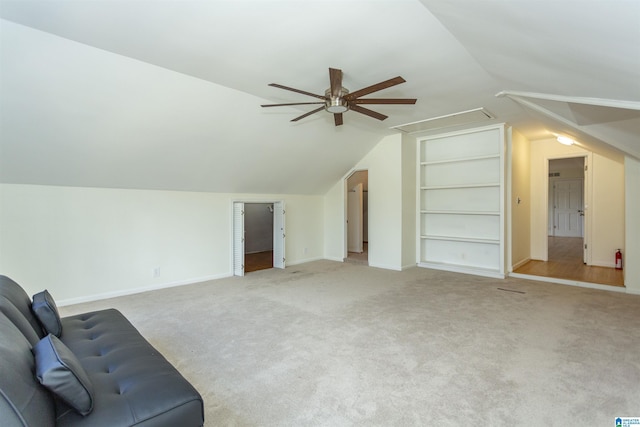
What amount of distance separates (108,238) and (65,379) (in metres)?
3.46

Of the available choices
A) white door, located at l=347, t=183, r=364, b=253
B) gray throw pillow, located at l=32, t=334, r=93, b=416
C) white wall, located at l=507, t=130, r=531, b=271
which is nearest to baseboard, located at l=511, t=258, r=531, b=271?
white wall, located at l=507, t=130, r=531, b=271

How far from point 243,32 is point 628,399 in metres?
3.71

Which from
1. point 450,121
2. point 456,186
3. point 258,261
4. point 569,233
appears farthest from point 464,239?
point 569,233

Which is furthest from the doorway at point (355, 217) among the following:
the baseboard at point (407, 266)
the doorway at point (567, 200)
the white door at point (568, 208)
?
the white door at point (568, 208)

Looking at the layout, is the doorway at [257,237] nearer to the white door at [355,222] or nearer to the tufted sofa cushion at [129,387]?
the white door at [355,222]

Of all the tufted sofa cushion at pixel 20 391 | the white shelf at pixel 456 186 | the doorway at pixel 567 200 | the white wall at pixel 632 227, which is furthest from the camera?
the doorway at pixel 567 200

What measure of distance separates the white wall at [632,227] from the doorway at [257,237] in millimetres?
5311

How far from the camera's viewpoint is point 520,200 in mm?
5844

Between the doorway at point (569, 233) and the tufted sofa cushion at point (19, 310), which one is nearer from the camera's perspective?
the tufted sofa cushion at point (19, 310)

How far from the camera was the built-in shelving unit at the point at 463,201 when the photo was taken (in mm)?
5461

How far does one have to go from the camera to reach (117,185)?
4.11 m

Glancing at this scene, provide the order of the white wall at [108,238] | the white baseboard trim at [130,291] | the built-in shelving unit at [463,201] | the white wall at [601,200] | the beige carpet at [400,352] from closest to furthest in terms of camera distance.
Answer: the beige carpet at [400,352], the white wall at [108,238], the white baseboard trim at [130,291], the built-in shelving unit at [463,201], the white wall at [601,200]

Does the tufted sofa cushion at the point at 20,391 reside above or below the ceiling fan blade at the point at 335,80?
below

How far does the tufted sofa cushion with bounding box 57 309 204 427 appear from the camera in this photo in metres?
1.22
